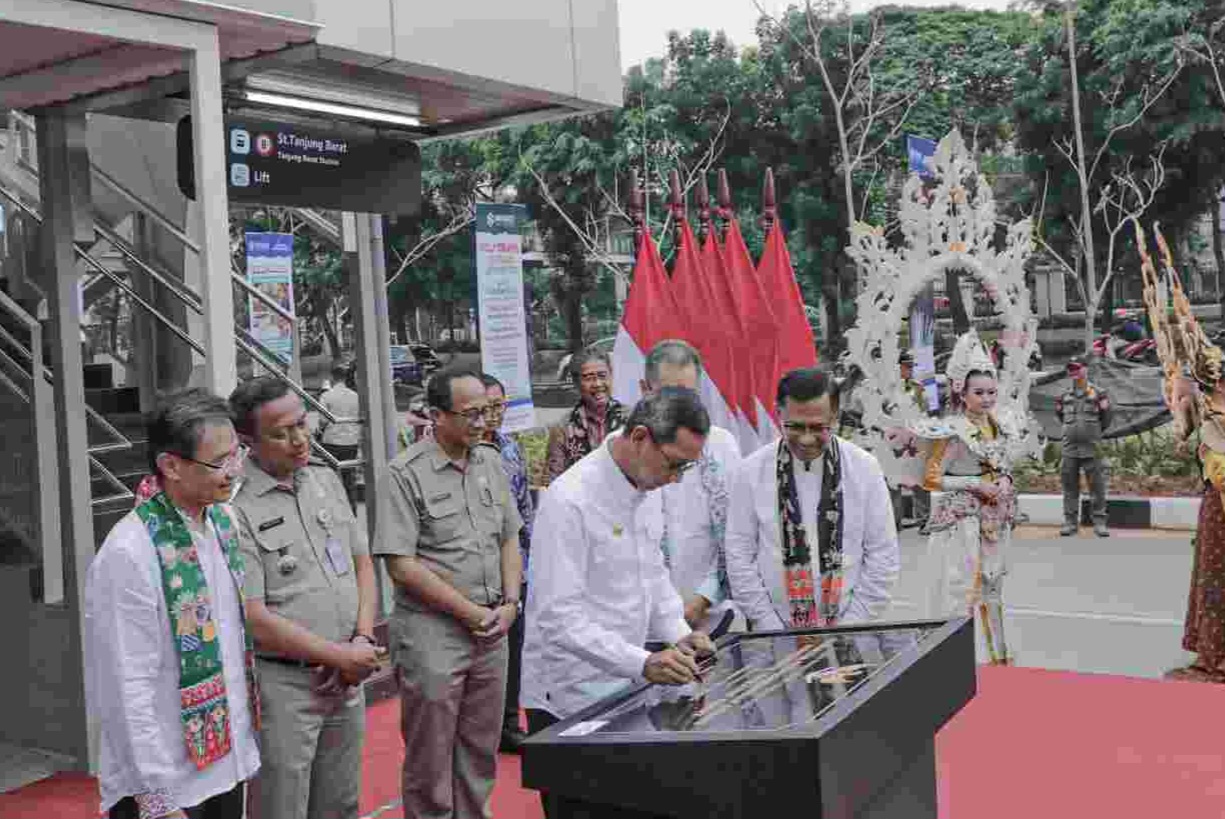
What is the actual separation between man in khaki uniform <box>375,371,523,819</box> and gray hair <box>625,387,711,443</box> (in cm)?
99

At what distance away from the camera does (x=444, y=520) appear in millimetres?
3865

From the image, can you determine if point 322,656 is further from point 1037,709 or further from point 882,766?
point 1037,709

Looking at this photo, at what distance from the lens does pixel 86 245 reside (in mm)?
5051

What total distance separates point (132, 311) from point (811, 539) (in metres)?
4.53

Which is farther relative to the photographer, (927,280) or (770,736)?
(927,280)

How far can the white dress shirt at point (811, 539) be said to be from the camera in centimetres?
404

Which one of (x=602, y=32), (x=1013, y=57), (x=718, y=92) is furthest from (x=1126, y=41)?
(x=602, y=32)

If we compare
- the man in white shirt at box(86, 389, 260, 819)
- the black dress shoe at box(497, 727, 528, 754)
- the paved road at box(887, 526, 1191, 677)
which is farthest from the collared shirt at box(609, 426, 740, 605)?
the paved road at box(887, 526, 1191, 677)

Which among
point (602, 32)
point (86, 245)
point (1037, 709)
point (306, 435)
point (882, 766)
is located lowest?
point (1037, 709)

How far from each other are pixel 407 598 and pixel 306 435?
0.78 meters

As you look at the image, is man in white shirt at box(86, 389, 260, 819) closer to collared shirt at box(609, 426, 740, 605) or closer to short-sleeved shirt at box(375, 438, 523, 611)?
short-sleeved shirt at box(375, 438, 523, 611)

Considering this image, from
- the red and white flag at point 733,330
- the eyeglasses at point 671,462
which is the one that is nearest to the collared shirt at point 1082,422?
the red and white flag at point 733,330

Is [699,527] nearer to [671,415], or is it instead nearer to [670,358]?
[670,358]

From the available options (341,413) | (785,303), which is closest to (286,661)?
(785,303)
